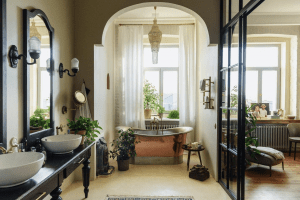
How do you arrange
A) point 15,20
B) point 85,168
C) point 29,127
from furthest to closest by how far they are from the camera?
point 85,168 < point 29,127 < point 15,20

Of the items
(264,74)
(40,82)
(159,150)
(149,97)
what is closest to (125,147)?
(159,150)

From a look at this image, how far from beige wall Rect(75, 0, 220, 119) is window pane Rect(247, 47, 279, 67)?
278 cm

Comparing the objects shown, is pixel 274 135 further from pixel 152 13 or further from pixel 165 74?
pixel 152 13

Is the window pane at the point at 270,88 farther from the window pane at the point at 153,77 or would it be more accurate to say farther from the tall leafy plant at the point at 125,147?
the tall leafy plant at the point at 125,147

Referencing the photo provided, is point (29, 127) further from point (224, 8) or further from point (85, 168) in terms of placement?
point (224, 8)

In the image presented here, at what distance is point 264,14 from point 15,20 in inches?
186

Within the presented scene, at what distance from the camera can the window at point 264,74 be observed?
548 centimetres

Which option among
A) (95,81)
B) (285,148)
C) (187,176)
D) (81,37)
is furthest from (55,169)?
(285,148)

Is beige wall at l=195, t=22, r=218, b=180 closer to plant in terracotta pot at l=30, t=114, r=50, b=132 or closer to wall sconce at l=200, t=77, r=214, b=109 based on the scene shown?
wall sconce at l=200, t=77, r=214, b=109

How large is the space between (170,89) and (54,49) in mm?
3468

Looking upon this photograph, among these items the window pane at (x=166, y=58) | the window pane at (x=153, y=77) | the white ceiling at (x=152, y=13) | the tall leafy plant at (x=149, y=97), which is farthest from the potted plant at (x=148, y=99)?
the white ceiling at (x=152, y=13)

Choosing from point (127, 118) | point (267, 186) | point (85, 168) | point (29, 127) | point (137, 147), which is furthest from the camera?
point (127, 118)

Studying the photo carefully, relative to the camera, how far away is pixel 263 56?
5.52 meters

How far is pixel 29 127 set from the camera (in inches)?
84.7
